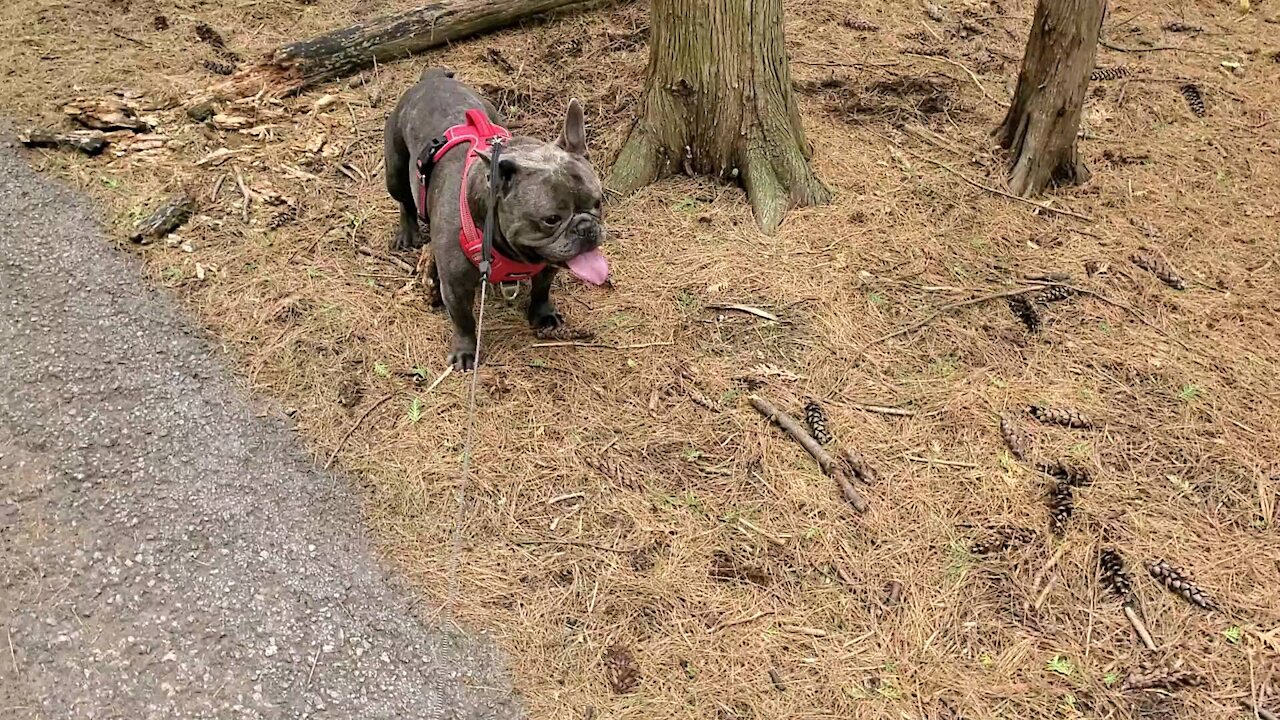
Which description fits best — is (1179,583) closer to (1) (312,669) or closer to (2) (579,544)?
(2) (579,544)

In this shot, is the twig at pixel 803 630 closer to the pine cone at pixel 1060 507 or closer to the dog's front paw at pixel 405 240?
the pine cone at pixel 1060 507

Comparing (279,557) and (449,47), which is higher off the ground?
(449,47)

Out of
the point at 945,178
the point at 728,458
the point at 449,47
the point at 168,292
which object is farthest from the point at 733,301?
the point at 449,47

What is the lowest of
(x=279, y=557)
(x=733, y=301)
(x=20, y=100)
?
(x=279, y=557)

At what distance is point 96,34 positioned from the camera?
21.5ft

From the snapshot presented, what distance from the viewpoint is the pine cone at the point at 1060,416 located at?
3.73 m

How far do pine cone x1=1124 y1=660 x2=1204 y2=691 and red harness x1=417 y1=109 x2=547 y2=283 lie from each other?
286 centimetres

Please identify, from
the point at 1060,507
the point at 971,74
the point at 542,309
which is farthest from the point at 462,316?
the point at 971,74

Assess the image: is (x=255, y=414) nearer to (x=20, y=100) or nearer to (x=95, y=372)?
(x=95, y=372)

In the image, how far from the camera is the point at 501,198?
3.45 meters

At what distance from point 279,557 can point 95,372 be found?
1.61 m

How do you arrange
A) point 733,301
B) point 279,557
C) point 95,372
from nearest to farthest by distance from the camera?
point 279,557
point 95,372
point 733,301

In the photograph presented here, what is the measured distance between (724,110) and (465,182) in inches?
78.1

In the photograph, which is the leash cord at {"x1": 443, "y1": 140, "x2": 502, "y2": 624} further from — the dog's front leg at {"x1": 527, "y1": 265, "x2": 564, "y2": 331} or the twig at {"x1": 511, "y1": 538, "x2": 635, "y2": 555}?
the dog's front leg at {"x1": 527, "y1": 265, "x2": 564, "y2": 331}
